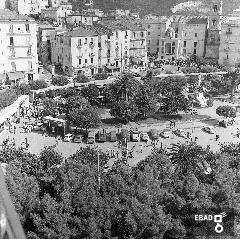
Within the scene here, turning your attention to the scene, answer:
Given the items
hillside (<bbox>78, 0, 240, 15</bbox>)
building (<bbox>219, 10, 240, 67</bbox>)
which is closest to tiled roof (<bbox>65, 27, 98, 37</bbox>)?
building (<bbox>219, 10, 240, 67</bbox>)

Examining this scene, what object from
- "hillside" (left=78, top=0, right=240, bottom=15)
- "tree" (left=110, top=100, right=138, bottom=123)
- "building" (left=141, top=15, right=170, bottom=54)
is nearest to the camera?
"tree" (left=110, top=100, right=138, bottom=123)

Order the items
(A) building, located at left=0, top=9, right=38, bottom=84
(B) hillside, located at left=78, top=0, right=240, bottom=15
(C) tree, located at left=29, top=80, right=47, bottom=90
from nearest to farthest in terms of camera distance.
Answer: (C) tree, located at left=29, top=80, right=47, bottom=90, (A) building, located at left=0, top=9, right=38, bottom=84, (B) hillside, located at left=78, top=0, right=240, bottom=15

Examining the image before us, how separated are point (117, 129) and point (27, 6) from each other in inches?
2193

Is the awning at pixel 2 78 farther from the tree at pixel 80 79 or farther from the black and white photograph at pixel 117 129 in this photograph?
the tree at pixel 80 79

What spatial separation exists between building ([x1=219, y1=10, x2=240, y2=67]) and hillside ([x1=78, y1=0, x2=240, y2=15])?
3455cm

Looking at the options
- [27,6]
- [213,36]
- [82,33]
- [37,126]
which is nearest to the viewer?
[37,126]

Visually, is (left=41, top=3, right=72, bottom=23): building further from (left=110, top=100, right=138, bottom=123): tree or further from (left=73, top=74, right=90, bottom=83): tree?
(left=110, top=100, right=138, bottom=123): tree

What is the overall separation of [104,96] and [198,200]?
31.1m

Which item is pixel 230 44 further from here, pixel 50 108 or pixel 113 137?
pixel 113 137

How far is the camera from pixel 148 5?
4446 inches

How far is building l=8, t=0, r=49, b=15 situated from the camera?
82812 millimetres

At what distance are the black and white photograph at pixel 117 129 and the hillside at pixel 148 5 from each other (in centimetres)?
1728

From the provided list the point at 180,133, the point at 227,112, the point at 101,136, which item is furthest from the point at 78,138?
the point at 227,112

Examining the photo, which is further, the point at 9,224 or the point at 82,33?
the point at 82,33
